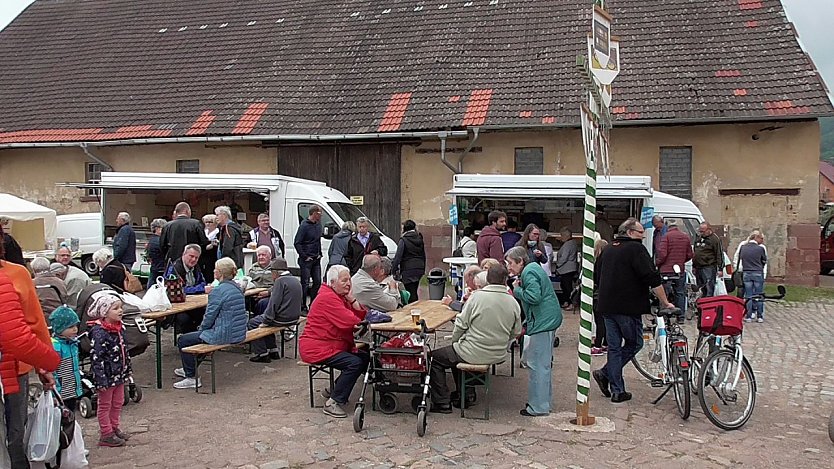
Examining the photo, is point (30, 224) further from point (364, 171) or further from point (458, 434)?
point (458, 434)

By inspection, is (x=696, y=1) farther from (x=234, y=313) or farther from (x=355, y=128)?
(x=234, y=313)

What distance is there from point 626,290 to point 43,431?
4.83 m

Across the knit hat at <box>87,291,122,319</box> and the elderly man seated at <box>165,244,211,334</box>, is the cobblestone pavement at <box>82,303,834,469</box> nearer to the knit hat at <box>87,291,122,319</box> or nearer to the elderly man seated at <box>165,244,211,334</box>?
the elderly man seated at <box>165,244,211,334</box>

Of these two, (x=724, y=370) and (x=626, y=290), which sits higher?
(x=626, y=290)

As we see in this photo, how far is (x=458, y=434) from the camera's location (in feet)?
20.6

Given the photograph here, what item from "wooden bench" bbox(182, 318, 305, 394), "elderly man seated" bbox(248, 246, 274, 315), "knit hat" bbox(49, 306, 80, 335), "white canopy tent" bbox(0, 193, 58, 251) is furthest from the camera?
"white canopy tent" bbox(0, 193, 58, 251)

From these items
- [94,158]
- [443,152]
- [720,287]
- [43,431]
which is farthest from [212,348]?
[94,158]

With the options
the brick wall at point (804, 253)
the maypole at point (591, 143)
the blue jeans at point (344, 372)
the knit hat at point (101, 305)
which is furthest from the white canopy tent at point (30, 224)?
the brick wall at point (804, 253)

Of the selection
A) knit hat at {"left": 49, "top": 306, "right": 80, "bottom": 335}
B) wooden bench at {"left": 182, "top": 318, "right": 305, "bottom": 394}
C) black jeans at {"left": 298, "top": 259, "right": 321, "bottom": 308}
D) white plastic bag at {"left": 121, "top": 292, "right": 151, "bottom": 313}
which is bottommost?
wooden bench at {"left": 182, "top": 318, "right": 305, "bottom": 394}

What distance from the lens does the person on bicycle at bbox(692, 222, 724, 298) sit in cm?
1262

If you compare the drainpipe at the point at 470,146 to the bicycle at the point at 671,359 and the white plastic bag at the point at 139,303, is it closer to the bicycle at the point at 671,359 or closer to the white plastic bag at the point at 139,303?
the bicycle at the point at 671,359

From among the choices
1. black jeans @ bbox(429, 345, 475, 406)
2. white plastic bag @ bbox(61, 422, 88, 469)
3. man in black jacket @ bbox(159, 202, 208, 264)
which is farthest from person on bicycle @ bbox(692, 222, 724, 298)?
white plastic bag @ bbox(61, 422, 88, 469)

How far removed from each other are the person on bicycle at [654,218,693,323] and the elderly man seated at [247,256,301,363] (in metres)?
6.31

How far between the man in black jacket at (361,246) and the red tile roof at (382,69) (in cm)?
527
